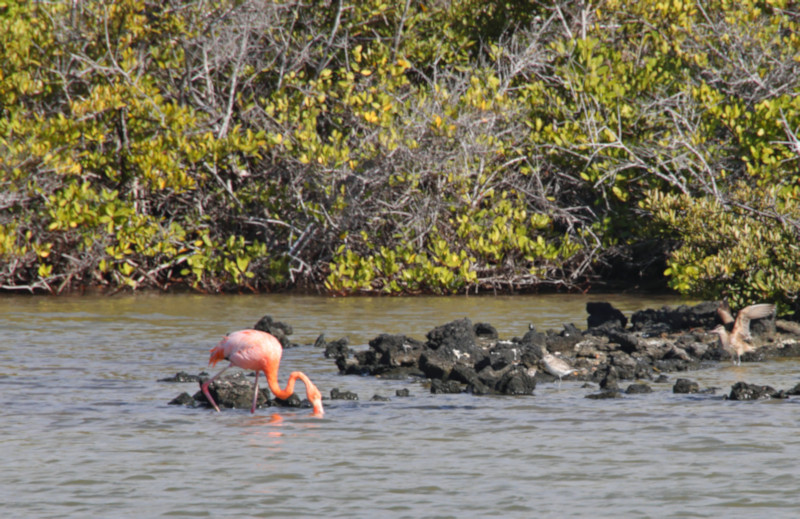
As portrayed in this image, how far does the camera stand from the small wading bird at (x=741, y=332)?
499 inches

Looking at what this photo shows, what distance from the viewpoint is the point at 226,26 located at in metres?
19.6

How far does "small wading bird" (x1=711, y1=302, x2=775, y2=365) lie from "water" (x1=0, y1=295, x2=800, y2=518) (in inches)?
19.1

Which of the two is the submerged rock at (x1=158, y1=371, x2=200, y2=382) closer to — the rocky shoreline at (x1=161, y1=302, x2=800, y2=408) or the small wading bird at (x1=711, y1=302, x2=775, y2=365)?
the rocky shoreline at (x1=161, y1=302, x2=800, y2=408)

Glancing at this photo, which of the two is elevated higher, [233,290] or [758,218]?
[758,218]

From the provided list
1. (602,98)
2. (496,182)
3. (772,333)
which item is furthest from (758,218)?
(496,182)

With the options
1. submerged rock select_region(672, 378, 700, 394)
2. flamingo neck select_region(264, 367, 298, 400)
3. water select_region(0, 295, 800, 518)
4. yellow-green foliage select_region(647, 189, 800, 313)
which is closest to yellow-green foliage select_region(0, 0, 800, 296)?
yellow-green foliage select_region(647, 189, 800, 313)

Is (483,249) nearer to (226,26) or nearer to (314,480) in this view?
(226,26)

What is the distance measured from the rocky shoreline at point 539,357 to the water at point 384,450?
0.82 feet

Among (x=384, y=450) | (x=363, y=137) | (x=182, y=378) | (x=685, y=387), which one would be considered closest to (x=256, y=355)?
(x=182, y=378)

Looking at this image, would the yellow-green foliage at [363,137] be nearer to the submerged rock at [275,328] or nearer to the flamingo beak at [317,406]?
the submerged rock at [275,328]

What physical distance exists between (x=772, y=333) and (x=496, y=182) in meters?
8.05

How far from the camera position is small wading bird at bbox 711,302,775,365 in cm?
1268

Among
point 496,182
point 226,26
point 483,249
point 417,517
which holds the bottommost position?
point 417,517

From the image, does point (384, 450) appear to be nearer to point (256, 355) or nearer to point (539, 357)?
point (256, 355)
